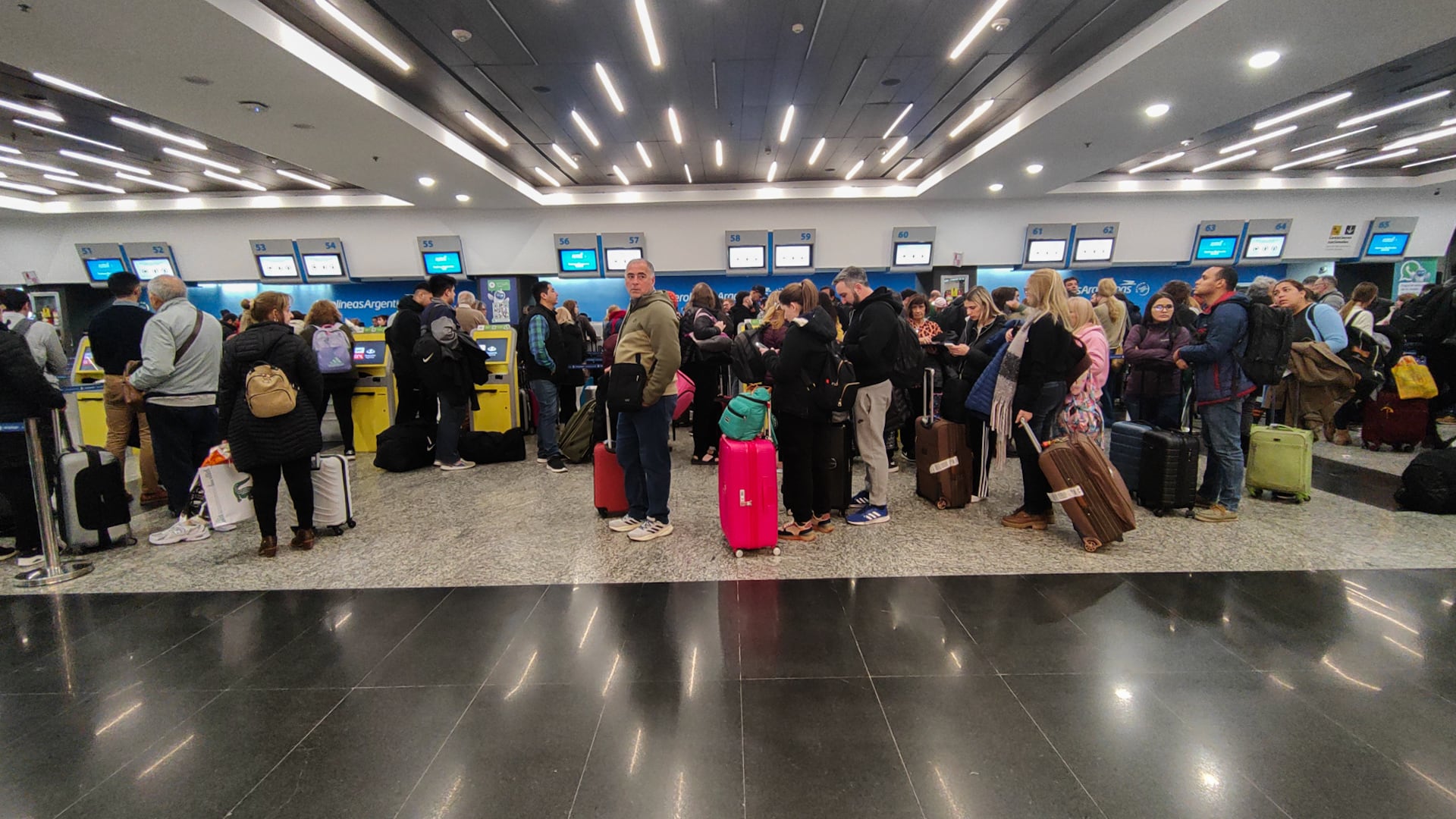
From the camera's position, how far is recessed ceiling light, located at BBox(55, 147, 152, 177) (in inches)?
331

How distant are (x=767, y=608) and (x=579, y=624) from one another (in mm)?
927

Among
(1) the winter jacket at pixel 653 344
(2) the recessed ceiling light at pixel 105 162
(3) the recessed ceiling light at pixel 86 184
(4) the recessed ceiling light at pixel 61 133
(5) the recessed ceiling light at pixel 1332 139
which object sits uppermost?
(3) the recessed ceiling light at pixel 86 184

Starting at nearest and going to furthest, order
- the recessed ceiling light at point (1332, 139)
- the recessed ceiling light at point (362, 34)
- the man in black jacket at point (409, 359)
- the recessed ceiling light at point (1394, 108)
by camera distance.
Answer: the recessed ceiling light at point (362, 34) < the man in black jacket at point (409, 359) < the recessed ceiling light at point (1394, 108) < the recessed ceiling light at point (1332, 139)

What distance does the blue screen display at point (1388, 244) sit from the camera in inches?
460

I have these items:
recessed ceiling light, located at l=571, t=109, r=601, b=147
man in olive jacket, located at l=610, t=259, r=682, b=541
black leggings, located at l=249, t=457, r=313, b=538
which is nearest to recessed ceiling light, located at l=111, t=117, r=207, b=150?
recessed ceiling light, located at l=571, t=109, r=601, b=147

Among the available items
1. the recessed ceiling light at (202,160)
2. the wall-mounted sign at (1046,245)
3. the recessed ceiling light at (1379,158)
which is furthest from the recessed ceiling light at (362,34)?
the recessed ceiling light at (1379,158)

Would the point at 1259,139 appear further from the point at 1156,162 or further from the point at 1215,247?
the point at 1215,247

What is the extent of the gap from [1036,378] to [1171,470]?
1380 millimetres

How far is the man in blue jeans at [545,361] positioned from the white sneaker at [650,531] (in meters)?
2.13

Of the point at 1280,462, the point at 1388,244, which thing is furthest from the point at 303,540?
the point at 1388,244

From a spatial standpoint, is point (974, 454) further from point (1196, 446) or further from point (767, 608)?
point (767, 608)

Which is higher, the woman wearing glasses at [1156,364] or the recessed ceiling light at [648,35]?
the recessed ceiling light at [648,35]

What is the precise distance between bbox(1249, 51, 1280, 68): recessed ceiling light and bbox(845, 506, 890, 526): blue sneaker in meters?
5.45

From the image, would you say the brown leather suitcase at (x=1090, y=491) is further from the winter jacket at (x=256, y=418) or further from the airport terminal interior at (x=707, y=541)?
the winter jacket at (x=256, y=418)
